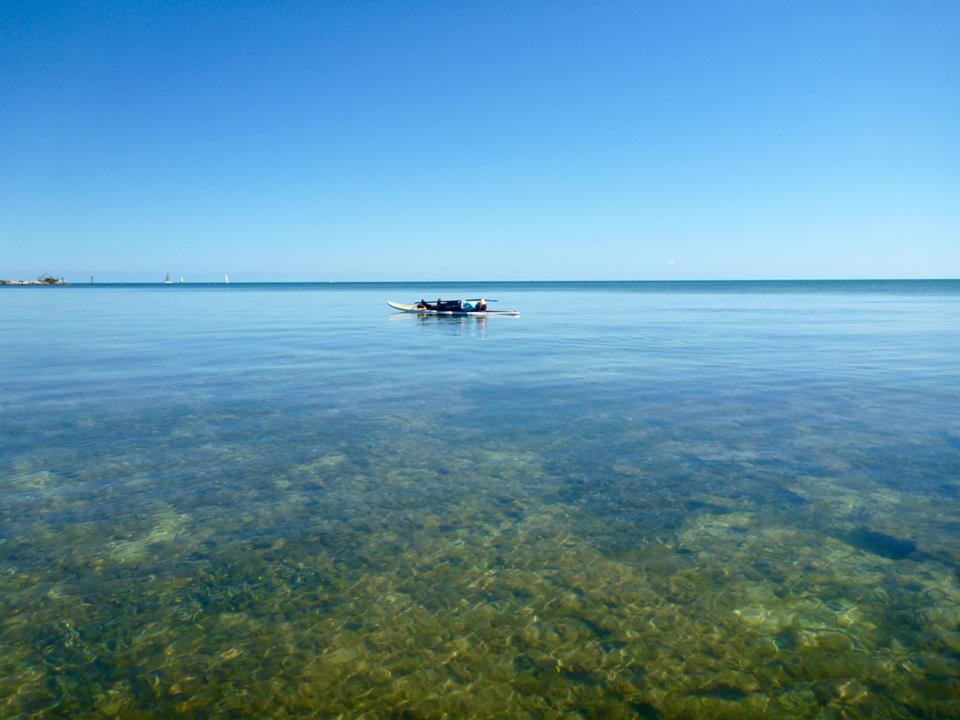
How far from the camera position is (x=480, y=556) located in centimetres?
839

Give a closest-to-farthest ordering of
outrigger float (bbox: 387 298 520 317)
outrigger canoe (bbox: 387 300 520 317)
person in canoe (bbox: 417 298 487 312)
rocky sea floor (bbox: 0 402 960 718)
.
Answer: rocky sea floor (bbox: 0 402 960 718), outrigger canoe (bbox: 387 300 520 317), outrigger float (bbox: 387 298 520 317), person in canoe (bbox: 417 298 487 312)

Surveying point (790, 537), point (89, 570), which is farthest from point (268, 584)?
point (790, 537)

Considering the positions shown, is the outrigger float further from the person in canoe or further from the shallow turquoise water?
the shallow turquoise water

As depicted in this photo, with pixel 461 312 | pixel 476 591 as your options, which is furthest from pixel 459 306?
pixel 476 591

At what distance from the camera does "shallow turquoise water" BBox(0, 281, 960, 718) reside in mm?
5887

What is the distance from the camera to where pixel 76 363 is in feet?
87.9

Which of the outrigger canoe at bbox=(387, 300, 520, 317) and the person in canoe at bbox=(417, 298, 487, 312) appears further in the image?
the person in canoe at bbox=(417, 298, 487, 312)

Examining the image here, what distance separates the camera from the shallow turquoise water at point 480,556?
5.89 meters

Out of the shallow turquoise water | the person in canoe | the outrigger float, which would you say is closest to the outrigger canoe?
the outrigger float

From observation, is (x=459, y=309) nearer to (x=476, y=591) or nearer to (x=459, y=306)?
(x=459, y=306)

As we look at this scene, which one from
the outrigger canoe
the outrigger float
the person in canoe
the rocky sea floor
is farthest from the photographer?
the person in canoe

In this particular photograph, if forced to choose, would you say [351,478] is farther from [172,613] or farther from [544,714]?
[544,714]

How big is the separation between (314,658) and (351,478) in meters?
5.39

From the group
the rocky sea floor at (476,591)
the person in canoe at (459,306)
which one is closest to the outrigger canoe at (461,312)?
the person in canoe at (459,306)
